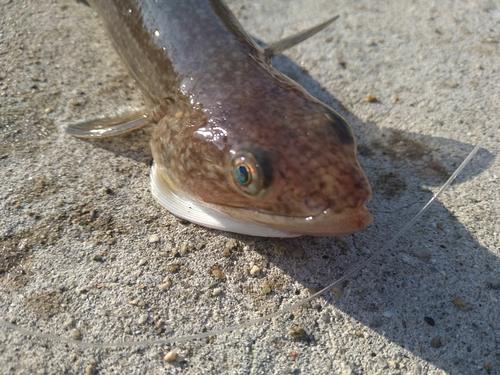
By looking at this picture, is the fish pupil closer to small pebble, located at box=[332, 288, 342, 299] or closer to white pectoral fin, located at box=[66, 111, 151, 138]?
small pebble, located at box=[332, 288, 342, 299]

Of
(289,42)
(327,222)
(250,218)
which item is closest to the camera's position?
(327,222)

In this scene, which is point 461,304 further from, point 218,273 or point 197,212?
point 197,212

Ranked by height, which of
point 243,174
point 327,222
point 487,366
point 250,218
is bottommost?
point 487,366

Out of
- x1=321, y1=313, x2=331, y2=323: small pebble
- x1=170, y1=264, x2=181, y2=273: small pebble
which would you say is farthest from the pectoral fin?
x1=321, y1=313, x2=331, y2=323: small pebble

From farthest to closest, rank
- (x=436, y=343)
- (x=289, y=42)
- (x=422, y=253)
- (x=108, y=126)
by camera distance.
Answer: (x=289, y=42), (x=108, y=126), (x=422, y=253), (x=436, y=343)

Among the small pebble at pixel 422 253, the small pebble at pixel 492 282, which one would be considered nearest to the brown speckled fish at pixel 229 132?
the small pebble at pixel 422 253

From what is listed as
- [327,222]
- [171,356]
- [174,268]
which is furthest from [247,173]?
[171,356]

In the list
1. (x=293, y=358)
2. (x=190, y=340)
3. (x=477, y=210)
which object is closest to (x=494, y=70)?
(x=477, y=210)
